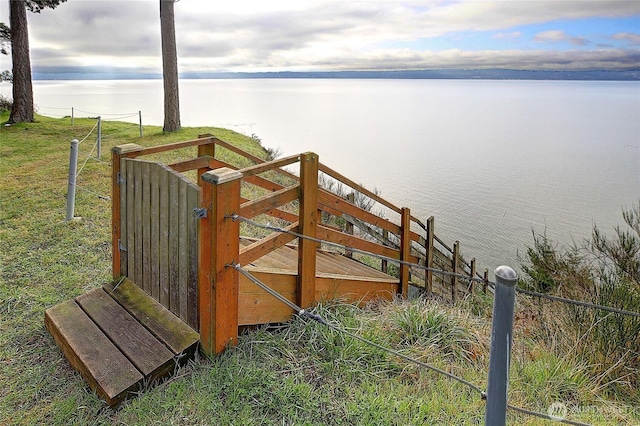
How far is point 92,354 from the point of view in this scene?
285 centimetres

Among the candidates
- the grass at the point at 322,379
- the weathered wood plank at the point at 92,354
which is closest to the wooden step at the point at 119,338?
the weathered wood plank at the point at 92,354

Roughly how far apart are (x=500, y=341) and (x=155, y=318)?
2379 millimetres

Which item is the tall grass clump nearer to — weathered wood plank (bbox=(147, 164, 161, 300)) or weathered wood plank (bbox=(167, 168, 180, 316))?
weathered wood plank (bbox=(167, 168, 180, 316))

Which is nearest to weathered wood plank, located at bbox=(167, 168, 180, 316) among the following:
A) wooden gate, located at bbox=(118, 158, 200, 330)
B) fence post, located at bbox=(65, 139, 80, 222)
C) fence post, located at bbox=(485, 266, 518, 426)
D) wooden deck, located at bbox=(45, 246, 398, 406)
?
wooden gate, located at bbox=(118, 158, 200, 330)

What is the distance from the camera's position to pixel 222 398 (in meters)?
2.51

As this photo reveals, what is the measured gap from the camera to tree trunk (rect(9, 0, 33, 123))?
1591cm

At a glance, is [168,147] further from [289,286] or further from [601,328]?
[601,328]

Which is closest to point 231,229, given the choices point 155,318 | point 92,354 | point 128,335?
point 155,318

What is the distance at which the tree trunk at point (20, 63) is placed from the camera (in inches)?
627

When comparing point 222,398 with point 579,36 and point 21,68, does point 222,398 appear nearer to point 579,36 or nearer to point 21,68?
point 21,68

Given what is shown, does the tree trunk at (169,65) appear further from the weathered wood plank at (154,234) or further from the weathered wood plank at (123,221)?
the weathered wood plank at (154,234)

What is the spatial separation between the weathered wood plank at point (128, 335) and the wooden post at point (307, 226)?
1.02m

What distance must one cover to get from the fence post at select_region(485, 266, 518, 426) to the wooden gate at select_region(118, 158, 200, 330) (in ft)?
5.91

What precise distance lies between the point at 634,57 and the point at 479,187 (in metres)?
15.1
